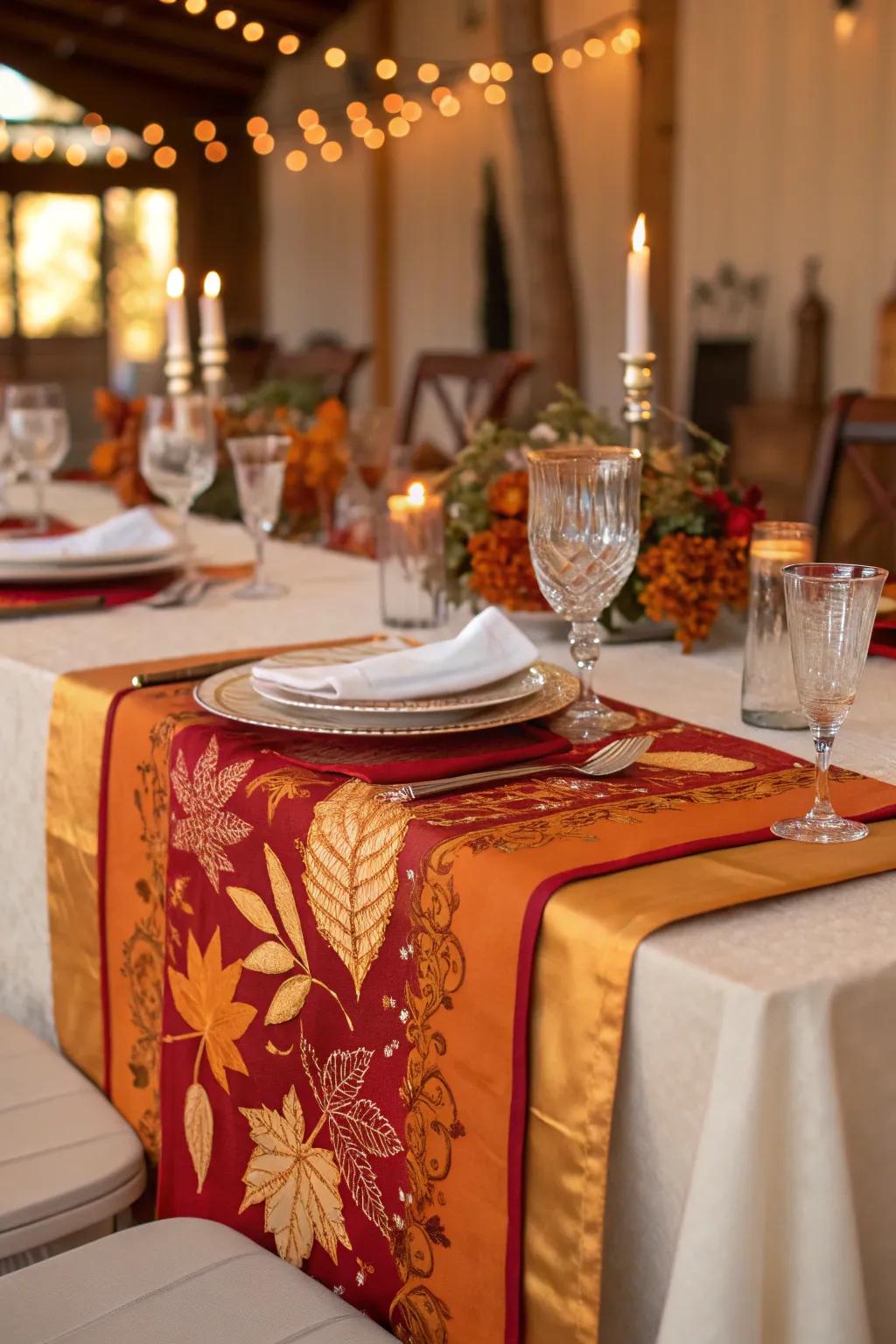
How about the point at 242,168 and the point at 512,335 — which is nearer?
the point at 512,335

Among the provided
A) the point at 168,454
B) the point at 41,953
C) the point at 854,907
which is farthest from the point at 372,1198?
the point at 168,454

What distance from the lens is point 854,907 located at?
2.53 ft

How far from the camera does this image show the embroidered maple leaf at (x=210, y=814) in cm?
100

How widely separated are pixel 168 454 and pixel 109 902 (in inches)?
30.4

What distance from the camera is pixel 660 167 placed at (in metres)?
7.41

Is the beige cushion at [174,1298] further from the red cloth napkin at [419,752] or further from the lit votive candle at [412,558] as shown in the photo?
the lit votive candle at [412,558]

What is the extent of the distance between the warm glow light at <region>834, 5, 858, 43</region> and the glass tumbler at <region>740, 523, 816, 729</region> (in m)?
5.77

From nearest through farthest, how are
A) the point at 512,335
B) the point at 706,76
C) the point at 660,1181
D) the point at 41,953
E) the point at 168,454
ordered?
the point at 660,1181 → the point at 41,953 → the point at 168,454 → the point at 706,76 → the point at 512,335

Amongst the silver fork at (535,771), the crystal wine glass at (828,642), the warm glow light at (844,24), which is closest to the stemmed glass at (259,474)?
the silver fork at (535,771)

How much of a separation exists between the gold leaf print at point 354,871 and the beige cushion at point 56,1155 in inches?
11.2

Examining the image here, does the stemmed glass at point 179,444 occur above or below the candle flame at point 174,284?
below

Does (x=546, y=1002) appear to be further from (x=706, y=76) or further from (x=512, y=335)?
(x=512, y=335)

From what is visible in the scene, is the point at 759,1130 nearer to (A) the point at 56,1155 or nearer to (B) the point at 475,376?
(A) the point at 56,1155

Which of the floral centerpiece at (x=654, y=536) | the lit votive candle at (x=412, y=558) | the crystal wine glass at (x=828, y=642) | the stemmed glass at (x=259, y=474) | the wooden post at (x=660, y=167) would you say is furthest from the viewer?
the wooden post at (x=660, y=167)
